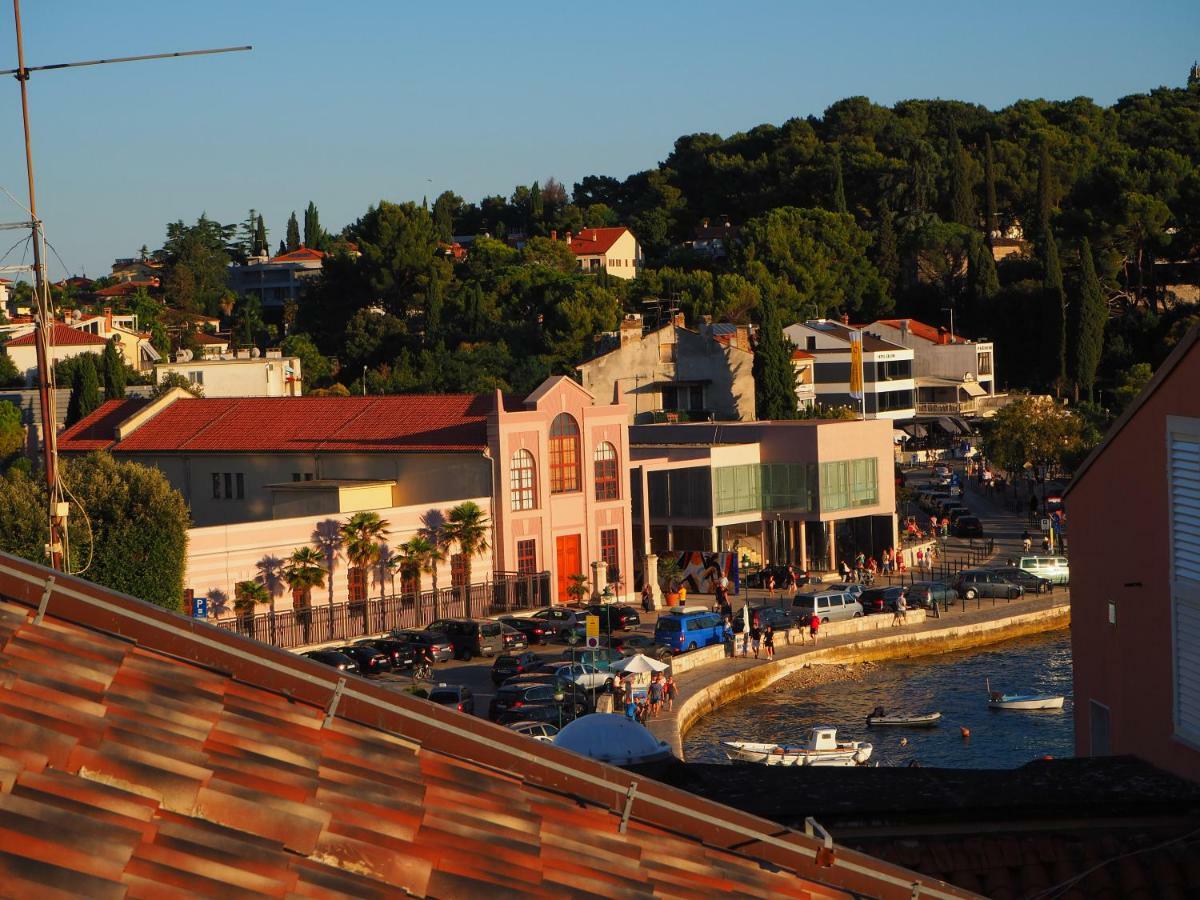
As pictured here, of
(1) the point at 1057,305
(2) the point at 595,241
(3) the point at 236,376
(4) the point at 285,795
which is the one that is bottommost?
(4) the point at 285,795

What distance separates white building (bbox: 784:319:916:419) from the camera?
82438mm

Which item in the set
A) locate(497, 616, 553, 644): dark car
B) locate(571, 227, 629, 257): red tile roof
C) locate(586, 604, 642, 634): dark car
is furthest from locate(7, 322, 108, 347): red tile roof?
locate(571, 227, 629, 257): red tile roof

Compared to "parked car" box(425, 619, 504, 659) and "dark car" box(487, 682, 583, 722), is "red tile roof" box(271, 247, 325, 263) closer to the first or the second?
"parked car" box(425, 619, 504, 659)

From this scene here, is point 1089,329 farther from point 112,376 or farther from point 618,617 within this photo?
point 618,617

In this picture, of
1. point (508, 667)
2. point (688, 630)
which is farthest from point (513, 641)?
point (688, 630)

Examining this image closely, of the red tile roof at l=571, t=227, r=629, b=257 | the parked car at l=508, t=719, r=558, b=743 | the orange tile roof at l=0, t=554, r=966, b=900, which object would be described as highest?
the red tile roof at l=571, t=227, r=629, b=257

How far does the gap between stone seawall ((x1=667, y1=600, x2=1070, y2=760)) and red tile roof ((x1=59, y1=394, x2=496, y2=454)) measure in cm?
958

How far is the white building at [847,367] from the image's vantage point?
82.4 meters

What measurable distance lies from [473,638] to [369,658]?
3.69 m

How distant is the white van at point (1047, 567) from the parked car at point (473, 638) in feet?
63.2

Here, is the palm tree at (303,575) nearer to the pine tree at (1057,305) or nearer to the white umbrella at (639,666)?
the white umbrella at (639,666)

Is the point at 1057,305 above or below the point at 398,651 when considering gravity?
above

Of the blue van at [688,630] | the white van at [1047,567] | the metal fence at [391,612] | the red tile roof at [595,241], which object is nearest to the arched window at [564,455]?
the metal fence at [391,612]

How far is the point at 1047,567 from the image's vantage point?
161 ft
